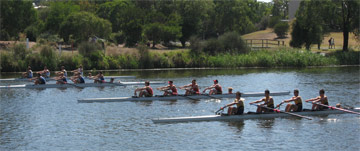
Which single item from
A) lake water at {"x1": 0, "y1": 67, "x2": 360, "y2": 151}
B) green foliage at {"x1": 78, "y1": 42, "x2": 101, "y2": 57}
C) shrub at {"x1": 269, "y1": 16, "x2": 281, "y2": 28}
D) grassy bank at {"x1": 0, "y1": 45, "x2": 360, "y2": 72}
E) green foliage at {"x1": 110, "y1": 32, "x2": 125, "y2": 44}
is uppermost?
shrub at {"x1": 269, "y1": 16, "x2": 281, "y2": 28}

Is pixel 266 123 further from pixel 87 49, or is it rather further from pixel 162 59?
pixel 87 49

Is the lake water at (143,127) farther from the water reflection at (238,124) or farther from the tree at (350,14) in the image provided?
the tree at (350,14)

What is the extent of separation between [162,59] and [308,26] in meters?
19.3

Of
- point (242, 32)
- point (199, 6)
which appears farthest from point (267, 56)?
point (242, 32)

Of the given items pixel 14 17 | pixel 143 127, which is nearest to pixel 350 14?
pixel 143 127

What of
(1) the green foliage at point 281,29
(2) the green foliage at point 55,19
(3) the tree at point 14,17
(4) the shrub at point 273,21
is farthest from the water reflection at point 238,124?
(4) the shrub at point 273,21

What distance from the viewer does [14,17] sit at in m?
69.2

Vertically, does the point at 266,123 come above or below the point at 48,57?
below

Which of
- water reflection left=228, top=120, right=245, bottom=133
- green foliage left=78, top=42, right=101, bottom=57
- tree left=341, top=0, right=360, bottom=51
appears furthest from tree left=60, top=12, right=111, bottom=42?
water reflection left=228, top=120, right=245, bottom=133

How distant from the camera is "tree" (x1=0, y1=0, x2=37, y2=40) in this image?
67875 millimetres

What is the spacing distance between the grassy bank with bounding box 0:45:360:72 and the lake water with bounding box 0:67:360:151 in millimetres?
14622

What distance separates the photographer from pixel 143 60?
5509cm

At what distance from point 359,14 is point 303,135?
130ft

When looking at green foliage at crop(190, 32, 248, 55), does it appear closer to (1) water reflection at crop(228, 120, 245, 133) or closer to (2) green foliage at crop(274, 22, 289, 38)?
(2) green foliage at crop(274, 22, 289, 38)
